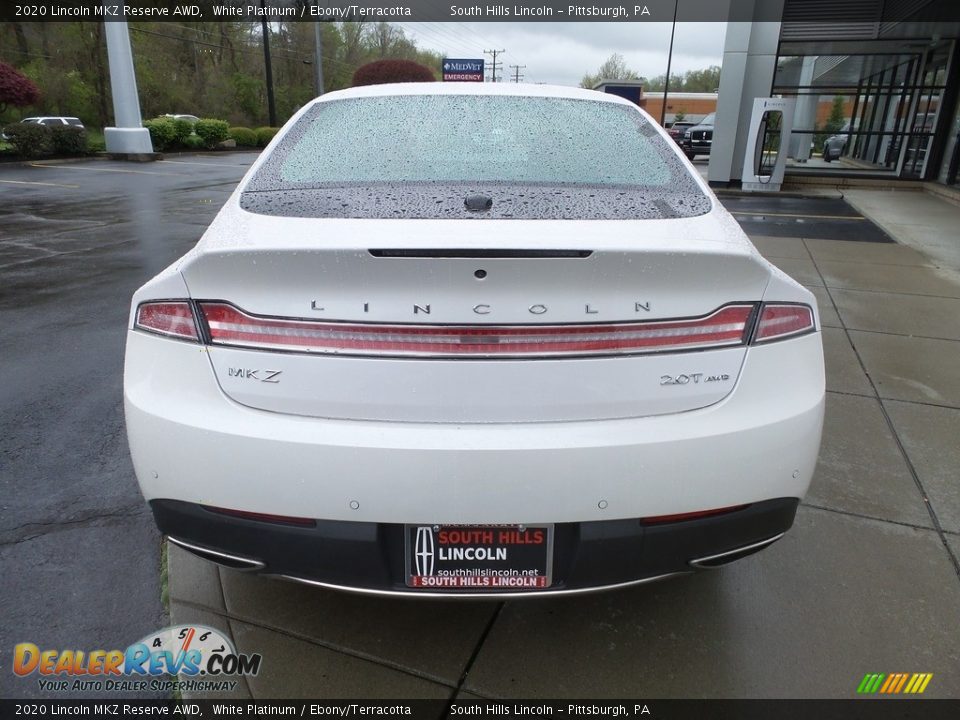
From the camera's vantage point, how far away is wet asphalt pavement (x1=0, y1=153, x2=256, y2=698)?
7.52 ft

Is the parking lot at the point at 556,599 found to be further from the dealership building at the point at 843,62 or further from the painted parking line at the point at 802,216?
the dealership building at the point at 843,62

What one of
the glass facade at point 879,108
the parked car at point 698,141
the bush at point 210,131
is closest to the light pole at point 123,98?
the bush at point 210,131

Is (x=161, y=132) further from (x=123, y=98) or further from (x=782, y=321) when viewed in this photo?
(x=782, y=321)

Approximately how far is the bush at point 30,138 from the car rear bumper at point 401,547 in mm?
26279

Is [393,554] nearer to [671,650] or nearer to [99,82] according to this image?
[671,650]

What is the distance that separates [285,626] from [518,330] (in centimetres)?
132

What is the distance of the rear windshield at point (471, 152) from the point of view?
226 cm

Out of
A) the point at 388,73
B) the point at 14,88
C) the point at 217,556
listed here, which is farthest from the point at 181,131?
the point at 217,556

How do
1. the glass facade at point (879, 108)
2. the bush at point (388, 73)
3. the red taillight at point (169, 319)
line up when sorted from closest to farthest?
the red taillight at point (169, 319) → the glass facade at point (879, 108) → the bush at point (388, 73)

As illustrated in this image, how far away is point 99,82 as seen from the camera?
141 ft

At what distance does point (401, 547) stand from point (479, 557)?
21 centimetres

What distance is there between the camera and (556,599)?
199 cm

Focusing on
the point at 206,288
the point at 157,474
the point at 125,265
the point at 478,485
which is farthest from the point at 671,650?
the point at 125,265

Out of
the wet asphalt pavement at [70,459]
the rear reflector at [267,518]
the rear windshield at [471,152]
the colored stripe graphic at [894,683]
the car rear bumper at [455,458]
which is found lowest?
the wet asphalt pavement at [70,459]
